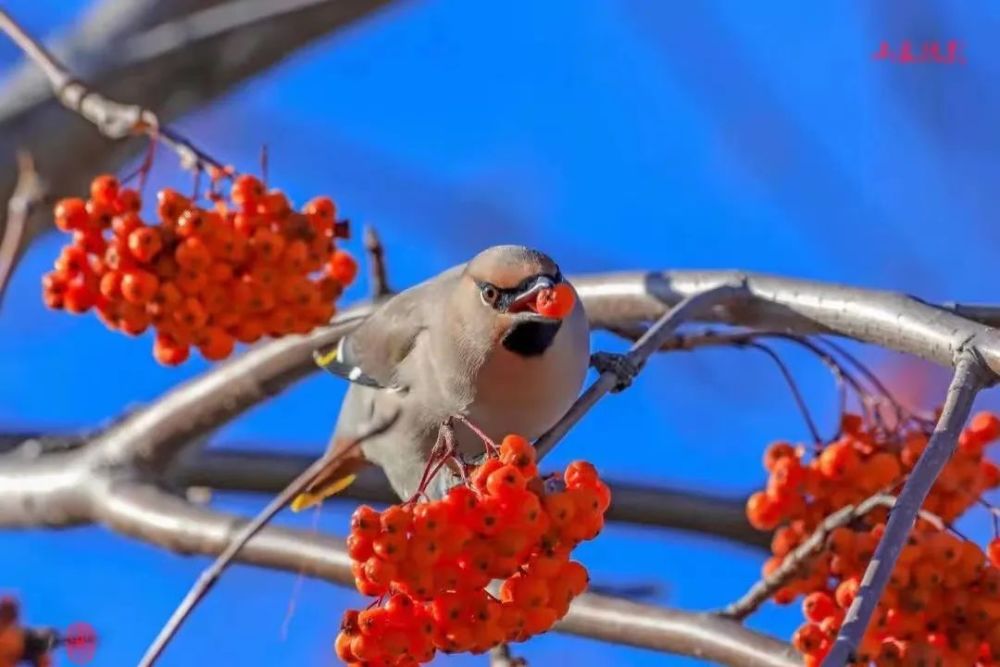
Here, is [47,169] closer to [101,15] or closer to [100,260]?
[101,15]

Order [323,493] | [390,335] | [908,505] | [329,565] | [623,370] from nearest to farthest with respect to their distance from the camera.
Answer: [908,505], [623,370], [329,565], [390,335], [323,493]

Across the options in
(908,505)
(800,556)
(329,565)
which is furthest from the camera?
(329,565)

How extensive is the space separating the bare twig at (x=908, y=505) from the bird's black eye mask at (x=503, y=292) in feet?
2.38

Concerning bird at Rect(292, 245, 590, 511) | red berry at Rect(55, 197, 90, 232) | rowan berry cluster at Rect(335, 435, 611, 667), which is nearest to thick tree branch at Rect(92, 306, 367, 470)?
bird at Rect(292, 245, 590, 511)

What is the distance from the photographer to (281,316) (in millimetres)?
3016

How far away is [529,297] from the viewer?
2684mm

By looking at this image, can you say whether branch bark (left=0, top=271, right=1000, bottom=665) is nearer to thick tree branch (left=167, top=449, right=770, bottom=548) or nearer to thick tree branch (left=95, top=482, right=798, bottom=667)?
thick tree branch (left=95, top=482, right=798, bottom=667)

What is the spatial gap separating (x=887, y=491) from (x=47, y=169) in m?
2.59

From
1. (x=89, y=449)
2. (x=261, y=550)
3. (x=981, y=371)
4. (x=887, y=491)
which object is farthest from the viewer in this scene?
(x=89, y=449)

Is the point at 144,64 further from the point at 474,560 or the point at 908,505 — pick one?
the point at 908,505

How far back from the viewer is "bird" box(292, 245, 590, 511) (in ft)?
9.21

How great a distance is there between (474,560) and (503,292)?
94cm

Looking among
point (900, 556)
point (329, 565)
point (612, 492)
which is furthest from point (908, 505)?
point (612, 492)

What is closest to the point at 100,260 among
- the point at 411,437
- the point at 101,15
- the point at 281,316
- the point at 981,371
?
the point at 281,316
